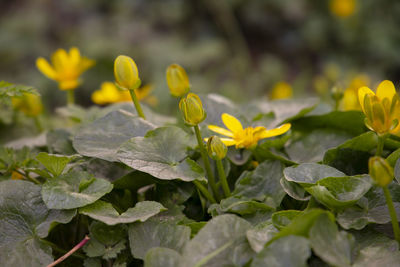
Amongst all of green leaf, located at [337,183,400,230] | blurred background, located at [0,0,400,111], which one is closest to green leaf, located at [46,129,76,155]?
green leaf, located at [337,183,400,230]

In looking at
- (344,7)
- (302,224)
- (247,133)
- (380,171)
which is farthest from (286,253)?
(344,7)

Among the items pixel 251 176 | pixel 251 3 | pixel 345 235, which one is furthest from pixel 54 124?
pixel 251 3

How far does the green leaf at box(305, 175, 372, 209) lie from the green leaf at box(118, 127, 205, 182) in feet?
0.66

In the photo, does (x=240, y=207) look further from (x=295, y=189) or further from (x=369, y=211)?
(x=369, y=211)

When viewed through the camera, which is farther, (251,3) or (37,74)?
(251,3)

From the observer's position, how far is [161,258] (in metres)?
0.60

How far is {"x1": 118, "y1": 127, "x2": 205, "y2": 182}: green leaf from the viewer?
742mm

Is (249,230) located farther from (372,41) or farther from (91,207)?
(372,41)

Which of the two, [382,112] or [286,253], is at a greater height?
[382,112]

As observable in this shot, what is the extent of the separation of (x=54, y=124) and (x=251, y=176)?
33.9 inches

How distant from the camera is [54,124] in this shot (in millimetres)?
1427

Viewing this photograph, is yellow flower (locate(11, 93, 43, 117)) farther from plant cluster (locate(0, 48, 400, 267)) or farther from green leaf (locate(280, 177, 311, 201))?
green leaf (locate(280, 177, 311, 201))

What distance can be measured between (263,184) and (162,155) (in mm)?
201

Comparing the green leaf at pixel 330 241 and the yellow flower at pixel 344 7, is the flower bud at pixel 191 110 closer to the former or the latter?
the green leaf at pixel 330 241
